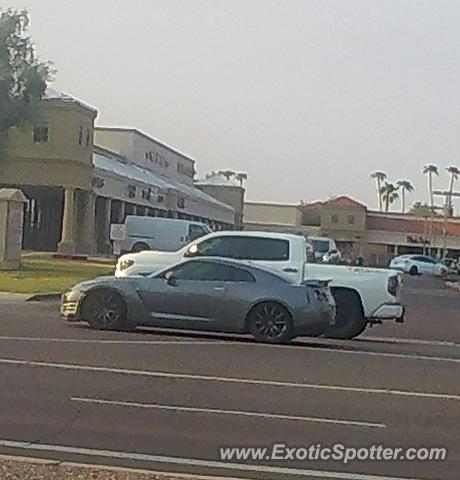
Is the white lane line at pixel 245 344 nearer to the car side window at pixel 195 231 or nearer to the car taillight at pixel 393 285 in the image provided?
the car taillight at pixel 393 285

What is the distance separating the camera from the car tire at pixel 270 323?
817 inches

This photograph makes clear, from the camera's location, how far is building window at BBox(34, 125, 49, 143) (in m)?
66.2

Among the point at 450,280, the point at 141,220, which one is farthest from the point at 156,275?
the point at 450,280

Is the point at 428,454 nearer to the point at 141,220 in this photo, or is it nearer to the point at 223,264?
the point at 223,264

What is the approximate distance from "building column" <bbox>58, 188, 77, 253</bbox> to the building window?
291 cm

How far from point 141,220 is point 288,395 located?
4990cm

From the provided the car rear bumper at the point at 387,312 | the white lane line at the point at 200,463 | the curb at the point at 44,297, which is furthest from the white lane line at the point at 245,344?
the curb at the point at 44,297

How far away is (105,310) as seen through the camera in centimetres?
2134

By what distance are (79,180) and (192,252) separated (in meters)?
41.9

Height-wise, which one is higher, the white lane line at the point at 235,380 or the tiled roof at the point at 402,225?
the tiled roof at the point at 402,225

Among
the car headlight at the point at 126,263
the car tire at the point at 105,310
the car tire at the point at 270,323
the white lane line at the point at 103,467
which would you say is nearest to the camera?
the white lane line at the point at 103,467

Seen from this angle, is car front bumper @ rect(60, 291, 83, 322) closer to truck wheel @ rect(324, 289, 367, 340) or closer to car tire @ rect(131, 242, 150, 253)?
truck wheel @ rect(324, 289, 367, 340)

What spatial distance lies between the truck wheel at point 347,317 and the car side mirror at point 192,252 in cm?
376

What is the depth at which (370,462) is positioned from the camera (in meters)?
10.3
